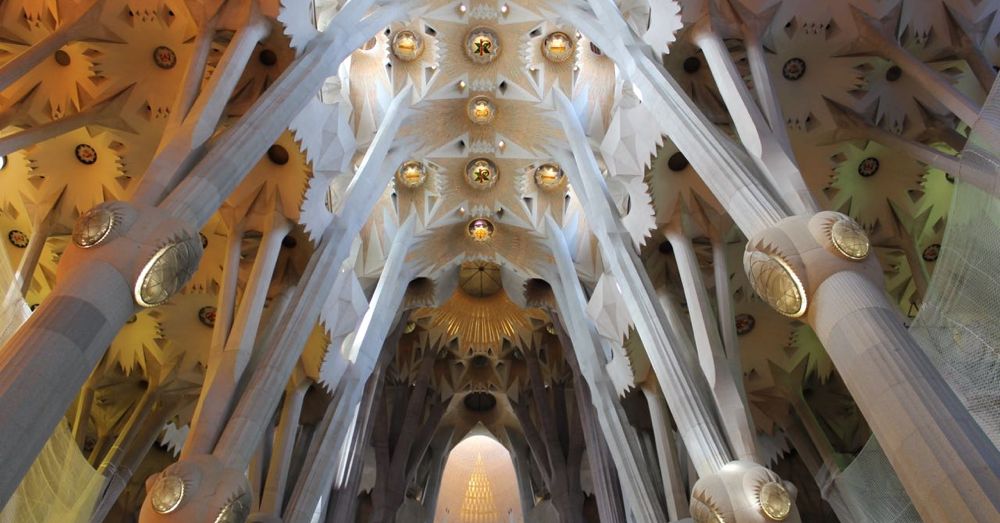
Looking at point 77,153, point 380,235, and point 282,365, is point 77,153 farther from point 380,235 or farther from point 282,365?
point 380,235

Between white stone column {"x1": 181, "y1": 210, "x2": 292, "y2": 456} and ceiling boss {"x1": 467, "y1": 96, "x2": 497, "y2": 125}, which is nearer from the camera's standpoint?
white stone column {"x1": 181, "y1": 210, "x2": 292, "y2": 456}

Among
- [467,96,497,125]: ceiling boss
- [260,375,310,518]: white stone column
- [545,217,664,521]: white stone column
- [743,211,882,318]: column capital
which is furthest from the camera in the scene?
[467,96,497,125]: ceiling boss

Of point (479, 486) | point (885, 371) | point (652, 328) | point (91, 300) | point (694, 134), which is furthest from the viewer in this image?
point (479, 486)

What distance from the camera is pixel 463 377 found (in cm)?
2116

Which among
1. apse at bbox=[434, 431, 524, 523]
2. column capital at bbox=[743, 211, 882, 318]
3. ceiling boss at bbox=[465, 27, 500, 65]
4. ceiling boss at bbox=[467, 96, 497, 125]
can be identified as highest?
ceiling boss at bbox=[465, 27, 500, 65]

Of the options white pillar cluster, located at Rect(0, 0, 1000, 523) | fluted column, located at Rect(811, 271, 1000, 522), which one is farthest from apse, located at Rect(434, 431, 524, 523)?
fluted column, located at Rect(811, 271, 1000, 522)

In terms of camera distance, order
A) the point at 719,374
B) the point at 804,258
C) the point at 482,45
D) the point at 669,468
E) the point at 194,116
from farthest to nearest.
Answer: the point at 482,45, the point at 669,468, the point at 719,374, the point at 194,116, the point at 804,258

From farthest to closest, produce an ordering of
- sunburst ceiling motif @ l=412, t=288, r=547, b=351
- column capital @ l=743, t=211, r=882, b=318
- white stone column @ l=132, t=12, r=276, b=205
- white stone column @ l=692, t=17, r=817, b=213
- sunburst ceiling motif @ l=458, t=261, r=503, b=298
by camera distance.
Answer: sunburst ceiling motif @ l=412, t=288, r=547, b=351, sunburst ceiling motif @ l=458, t=261, r=503, b=298, white stone column @ l=692, t=17, r=817, b=213, white stone column @ l=132, t=12, r=276, b=205, column capital @ l=743, t=211, r=882, b=318

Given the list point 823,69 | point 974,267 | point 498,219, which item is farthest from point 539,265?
point 974,267

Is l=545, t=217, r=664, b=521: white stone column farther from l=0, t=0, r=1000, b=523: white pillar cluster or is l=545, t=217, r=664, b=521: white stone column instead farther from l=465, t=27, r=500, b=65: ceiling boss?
l=465, t=27, r=500, b=65: ceiling boss

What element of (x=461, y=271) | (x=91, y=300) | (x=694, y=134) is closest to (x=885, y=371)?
(x=694, y=134)

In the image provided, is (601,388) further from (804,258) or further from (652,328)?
(804,258)

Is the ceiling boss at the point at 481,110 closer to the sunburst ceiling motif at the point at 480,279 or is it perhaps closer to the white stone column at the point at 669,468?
the sunburst ceiling motif at the point at 480,279

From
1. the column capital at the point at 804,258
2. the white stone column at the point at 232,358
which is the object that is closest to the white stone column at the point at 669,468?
the column capital at the point at 804,258
